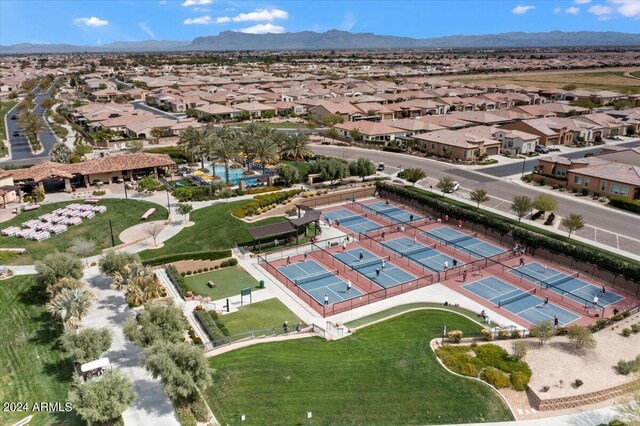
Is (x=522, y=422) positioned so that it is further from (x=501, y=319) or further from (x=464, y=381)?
(x=501, y=319)

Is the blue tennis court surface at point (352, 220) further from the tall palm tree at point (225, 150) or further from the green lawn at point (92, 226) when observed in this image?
the green lawn at point (92, 226)

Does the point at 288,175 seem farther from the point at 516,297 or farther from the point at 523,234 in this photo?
the point at 516,297

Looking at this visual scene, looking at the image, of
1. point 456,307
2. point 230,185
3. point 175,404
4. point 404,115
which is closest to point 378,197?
point 230,185

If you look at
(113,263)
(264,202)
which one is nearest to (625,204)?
(264,202)

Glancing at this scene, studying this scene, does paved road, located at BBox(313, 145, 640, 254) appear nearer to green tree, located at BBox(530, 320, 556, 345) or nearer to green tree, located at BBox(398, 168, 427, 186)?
green tree, located at BBox(398, 168, 427, 186)

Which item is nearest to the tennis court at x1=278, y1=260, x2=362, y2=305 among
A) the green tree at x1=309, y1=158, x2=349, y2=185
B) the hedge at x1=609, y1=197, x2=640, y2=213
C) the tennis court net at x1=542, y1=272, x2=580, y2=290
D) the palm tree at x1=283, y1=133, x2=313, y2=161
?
the tennis court net at x1=542, y1=272, x2=580, y2=290

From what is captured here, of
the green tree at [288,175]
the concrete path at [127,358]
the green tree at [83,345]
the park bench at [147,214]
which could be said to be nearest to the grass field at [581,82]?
the green tree at [288,175]
